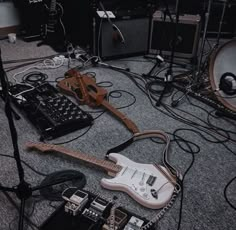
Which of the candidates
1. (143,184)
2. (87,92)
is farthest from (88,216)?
(87,92)

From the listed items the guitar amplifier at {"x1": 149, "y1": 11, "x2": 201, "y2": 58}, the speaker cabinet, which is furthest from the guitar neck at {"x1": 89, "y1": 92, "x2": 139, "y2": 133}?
the guitar amplifier at {"x1": 149, "y1": 11, "x2": 201, "y2": 58}

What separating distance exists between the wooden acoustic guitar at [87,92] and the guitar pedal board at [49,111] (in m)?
0.09

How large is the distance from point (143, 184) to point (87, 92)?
0.81 m

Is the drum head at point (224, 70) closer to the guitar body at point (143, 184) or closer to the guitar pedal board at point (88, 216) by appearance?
the guitar body at point (143, 184)

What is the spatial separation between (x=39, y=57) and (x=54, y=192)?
1561 mm

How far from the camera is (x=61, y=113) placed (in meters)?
1.63

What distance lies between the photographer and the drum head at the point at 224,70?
171cm

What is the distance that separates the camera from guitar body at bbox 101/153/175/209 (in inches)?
46.2

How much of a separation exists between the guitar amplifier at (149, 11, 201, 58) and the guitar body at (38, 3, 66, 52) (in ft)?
2.70

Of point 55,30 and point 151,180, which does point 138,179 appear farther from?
point 55,30

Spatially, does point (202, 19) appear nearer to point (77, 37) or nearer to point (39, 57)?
point (77, 37)

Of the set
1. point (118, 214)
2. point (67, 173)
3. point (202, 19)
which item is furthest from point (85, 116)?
point (202, 19)

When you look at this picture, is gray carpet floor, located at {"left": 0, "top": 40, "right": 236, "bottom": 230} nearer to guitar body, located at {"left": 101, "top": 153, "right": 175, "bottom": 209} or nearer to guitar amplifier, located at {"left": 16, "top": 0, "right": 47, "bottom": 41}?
guitar body, located at {"left": 101, "top": 153, "right": 175, "bottom": 209}

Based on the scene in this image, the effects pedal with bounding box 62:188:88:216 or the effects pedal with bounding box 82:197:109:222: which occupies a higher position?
the effects pedal with bounding box 62:188:88:216
